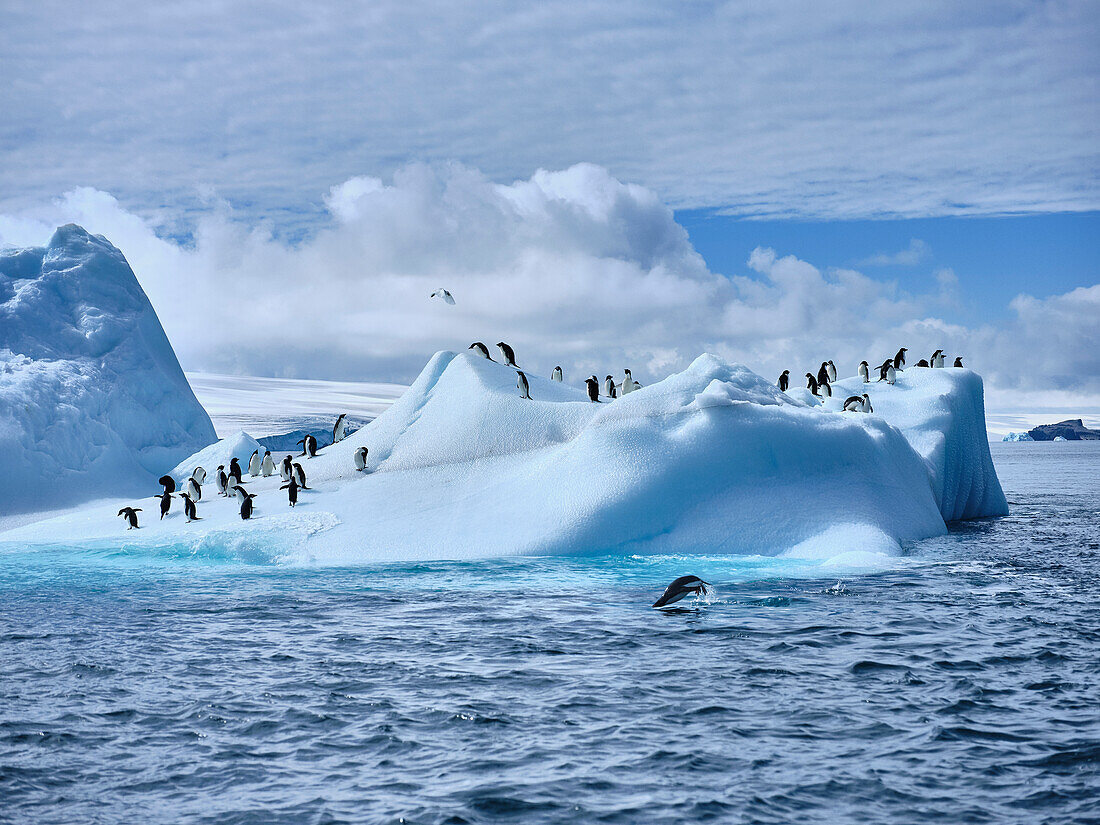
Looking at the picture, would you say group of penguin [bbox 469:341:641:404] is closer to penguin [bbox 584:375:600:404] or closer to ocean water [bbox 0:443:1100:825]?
penguin [bbox 584:375:600:404]

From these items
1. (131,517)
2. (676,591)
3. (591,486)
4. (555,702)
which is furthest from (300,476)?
(555,702)

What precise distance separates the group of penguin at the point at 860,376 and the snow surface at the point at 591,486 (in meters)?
4.21

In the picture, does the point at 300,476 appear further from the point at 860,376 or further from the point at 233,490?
the point at 860,376

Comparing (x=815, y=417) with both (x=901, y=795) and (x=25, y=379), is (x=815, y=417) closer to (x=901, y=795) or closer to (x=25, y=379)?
(x=901, y=795)

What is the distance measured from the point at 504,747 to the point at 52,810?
9.30 feet

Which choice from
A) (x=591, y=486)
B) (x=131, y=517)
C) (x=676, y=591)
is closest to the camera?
(x=676, y=591)

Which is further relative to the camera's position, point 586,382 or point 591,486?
point 586,382

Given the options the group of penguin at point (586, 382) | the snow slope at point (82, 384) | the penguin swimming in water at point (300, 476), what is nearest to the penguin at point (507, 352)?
the group of penguin at point (586, 382)

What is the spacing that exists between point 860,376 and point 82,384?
25224 mm

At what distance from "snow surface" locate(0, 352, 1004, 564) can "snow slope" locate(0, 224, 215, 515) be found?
9.79 meters

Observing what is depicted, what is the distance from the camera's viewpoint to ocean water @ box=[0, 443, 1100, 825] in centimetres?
577

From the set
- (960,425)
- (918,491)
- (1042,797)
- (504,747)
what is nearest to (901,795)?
(1042,797)

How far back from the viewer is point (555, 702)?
7570mm

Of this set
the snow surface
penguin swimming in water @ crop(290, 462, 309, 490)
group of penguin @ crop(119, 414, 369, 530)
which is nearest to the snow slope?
the snow surface
